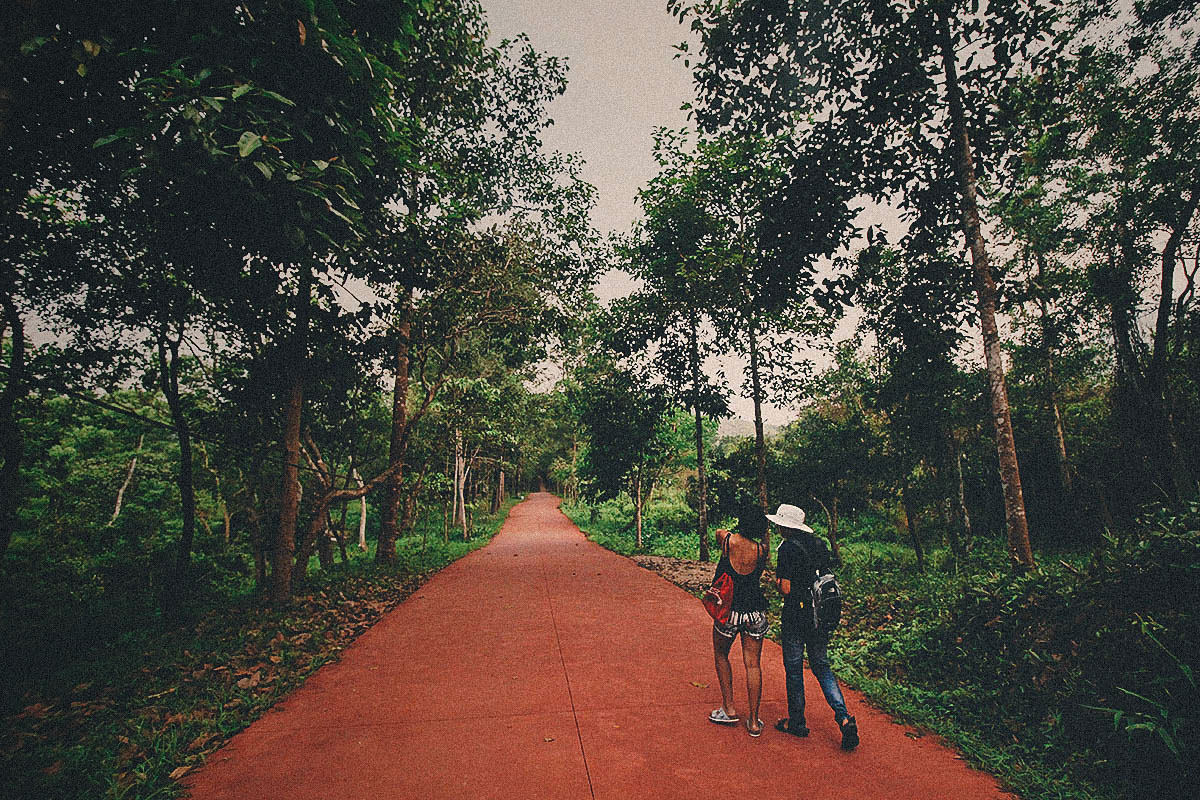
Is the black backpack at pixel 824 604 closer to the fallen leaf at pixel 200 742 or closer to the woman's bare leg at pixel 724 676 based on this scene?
the woman's bare leg at pixel 724 676

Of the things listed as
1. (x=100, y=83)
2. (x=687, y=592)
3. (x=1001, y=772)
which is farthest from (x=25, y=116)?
(x=687, y=592)

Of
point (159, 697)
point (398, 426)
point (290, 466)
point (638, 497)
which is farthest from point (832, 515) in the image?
point (159, 697)

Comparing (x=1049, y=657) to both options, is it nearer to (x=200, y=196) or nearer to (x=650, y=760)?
(x=650, y=760)

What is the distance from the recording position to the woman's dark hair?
3998 millimetres

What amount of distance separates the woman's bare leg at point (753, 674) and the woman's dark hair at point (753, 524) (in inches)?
31.4

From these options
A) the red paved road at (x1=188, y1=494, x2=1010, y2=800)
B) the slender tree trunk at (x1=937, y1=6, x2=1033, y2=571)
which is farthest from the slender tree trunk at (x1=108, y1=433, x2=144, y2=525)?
the slender tree trunk at (x1=937, y1=6, x2=1033, y2=571)

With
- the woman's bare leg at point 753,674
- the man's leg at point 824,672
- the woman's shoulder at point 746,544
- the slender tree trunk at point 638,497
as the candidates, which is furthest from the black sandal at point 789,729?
the slender tree trunk at point 638,497

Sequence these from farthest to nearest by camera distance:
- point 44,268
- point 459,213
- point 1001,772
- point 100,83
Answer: point 459,213 → point 44,268 → point 100,83 → point 1001,772

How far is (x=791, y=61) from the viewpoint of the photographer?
21.1 ft

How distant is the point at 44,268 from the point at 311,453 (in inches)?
172

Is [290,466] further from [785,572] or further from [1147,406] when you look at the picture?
[1147,406]

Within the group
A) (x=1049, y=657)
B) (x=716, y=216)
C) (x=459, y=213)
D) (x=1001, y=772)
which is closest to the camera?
(x=1001, y=772)

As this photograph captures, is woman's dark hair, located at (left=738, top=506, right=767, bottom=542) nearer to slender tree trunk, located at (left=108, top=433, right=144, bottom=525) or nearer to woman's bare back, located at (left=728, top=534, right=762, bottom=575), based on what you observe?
woman's bare back, located at (left=728, top=534, right=762, bottom=575)

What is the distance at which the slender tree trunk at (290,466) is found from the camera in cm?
784
